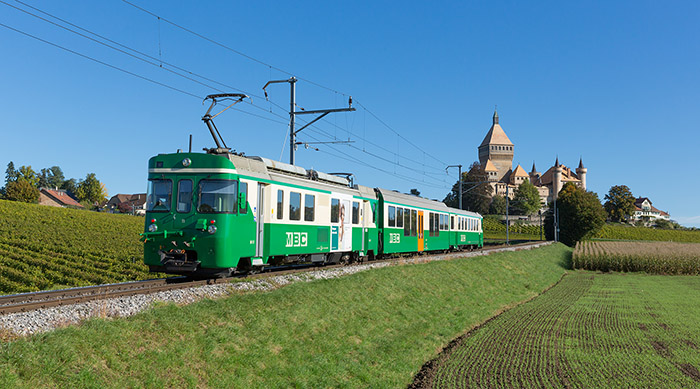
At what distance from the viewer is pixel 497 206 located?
5719 inches

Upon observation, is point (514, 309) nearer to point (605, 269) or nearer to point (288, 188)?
point (288, 188)

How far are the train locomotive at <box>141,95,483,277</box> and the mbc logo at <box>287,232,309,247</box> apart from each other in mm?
31

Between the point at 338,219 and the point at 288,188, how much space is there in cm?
427

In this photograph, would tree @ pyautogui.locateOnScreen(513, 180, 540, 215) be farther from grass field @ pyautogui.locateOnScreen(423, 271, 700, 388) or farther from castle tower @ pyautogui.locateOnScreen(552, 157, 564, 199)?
grass field @ pyautogui.locateOnScreen(423, 271, 700, 388)

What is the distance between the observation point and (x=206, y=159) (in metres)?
14.6

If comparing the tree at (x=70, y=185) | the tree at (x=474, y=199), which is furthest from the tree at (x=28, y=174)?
the tree at (x=474, y=199)

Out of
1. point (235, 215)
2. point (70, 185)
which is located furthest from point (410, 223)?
point (70, 185)

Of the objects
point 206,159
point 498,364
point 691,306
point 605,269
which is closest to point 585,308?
point 691,306

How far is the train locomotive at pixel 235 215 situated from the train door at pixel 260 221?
0.03 meters

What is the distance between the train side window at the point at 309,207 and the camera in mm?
18203

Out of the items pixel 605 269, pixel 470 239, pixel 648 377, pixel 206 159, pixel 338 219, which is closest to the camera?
pixel 648 377

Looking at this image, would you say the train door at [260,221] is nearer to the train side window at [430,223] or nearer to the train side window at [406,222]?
the train side window at [406,222]

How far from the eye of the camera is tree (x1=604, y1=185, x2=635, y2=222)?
151375 mm

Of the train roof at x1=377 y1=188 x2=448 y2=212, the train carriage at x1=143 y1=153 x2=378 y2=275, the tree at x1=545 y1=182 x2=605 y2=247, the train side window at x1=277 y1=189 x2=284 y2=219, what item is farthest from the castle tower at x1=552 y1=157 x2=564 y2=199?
the train side window at x1=277 y1=189 x2=284 y2=219
